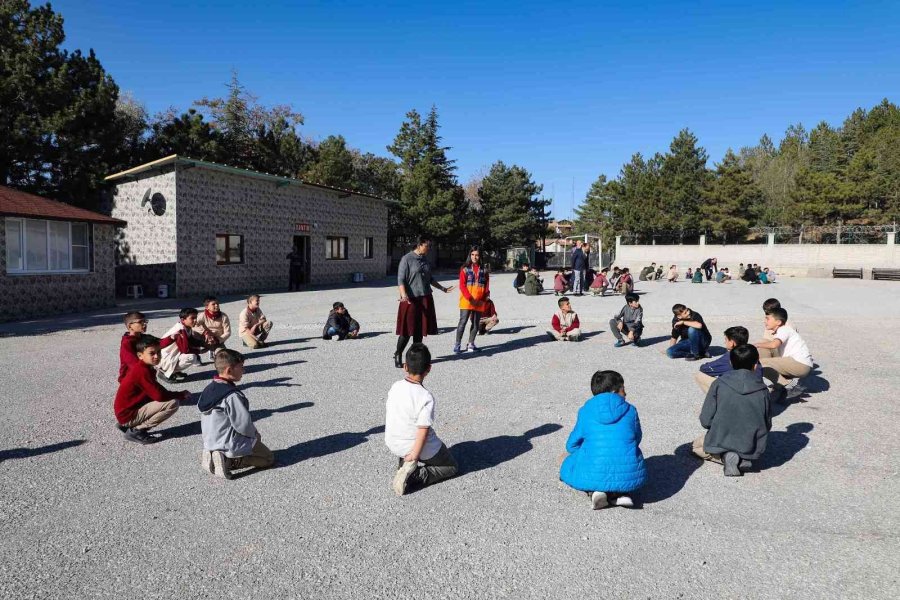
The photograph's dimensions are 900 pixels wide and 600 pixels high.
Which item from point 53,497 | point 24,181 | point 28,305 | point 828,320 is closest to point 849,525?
point 53,497

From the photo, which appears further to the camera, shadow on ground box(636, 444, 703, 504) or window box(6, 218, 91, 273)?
window box(6, 218, 91, 273)

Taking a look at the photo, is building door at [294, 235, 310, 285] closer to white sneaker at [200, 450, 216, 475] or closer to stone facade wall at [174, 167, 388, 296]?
stone facade wall at [174, 167, 388, 296]

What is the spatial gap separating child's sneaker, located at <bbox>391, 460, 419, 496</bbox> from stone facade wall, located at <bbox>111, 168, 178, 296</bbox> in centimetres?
Answer: 1842

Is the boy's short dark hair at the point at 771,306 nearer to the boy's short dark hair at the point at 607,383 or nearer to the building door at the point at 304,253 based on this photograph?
the boy's short dark hair at the point at 607,383

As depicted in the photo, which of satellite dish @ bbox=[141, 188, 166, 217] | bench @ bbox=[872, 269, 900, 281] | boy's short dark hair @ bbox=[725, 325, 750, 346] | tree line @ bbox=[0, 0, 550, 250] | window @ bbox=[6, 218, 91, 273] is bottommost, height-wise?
boy's short dark hair @ bbox=[725, 325, 750, 346]

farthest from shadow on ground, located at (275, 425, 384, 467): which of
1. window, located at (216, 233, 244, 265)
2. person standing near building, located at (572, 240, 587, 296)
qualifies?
window, located at (216, 233, 244, 265)

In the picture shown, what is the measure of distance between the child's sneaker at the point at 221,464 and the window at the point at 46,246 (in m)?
13.8

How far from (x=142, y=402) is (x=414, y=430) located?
109 inches

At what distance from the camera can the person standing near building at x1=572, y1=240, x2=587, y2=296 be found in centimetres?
2024

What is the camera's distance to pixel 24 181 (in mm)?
23953

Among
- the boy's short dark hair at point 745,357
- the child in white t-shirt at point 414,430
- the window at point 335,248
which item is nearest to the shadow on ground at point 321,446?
the child in white t-shirt at point 414,430

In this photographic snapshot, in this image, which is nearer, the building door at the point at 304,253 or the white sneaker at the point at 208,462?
the white sneaker at the point at 208,462

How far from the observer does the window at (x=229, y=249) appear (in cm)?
2203

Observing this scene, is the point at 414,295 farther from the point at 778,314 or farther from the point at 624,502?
the point at 624,502
